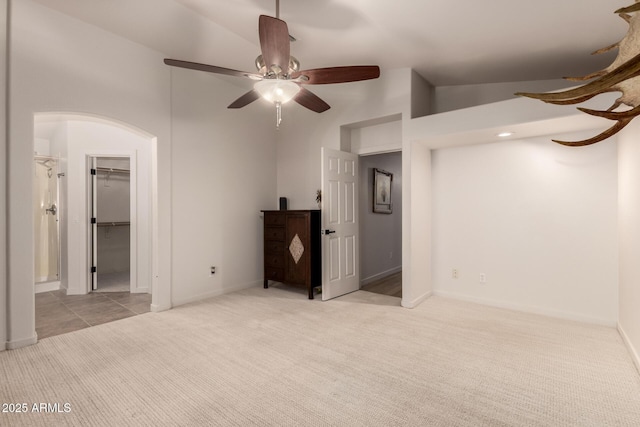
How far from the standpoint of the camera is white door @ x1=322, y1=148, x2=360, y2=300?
4012 millimetres

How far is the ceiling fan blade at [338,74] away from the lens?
2.24 metres

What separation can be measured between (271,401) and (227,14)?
3.09m

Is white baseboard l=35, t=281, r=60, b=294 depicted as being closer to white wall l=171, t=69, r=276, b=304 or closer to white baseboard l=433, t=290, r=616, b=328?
white wall l=171, t=69, r=276, b=304

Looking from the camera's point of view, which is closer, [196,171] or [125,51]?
[125,51]

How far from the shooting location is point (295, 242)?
14.1 feet

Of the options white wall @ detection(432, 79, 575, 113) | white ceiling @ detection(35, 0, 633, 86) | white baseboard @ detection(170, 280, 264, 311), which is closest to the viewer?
white ceiling @ detection(35, 0, 633, 86)

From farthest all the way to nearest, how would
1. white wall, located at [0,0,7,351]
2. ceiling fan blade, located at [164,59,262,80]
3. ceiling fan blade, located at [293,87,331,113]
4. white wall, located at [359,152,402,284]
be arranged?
white wall, located at [359,152,402,284]
ceiling fan blade, located at [293,87,331,113]
white wall, located at [0,0,7,351]
ceiling fan blade, located at [164,59,262,80]

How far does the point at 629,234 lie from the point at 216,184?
443cm

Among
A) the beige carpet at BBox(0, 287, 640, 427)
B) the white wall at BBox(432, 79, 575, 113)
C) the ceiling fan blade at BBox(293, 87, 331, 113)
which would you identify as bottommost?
the beige carpet at BBox(0, 287, 640, 427)

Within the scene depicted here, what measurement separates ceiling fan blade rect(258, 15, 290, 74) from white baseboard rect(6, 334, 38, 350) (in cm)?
308

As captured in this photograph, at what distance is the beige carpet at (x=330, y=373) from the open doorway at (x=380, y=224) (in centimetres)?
168

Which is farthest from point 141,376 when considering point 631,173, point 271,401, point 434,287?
point 631,173

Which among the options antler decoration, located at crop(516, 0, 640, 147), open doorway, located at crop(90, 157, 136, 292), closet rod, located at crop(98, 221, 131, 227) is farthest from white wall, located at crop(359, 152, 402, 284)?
closet rod, located at crop(98, 221, 131, 227)

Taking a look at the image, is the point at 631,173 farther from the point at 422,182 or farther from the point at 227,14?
the point at 227,14
